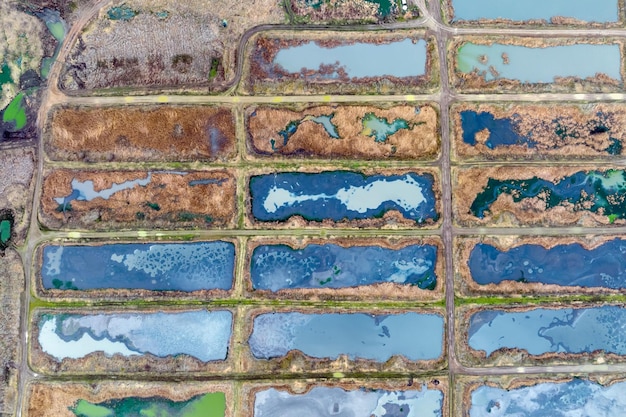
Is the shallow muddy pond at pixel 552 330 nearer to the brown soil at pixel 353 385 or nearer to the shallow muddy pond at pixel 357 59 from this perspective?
the brown soil at pixel 353 385

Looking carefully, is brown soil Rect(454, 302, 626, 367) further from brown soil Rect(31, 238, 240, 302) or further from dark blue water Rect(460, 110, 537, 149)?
brown soil Rect(31, 238, 240, 302)

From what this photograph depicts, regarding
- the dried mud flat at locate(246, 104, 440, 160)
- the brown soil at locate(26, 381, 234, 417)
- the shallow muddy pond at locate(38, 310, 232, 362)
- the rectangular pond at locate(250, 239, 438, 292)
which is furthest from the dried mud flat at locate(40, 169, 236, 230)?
the brown soil at locate(26, 381, 234, 417)

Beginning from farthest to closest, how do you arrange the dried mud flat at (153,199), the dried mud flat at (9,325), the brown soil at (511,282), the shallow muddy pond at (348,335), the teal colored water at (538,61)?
the teal colored water at (538,61), the dried mud flat at (153,199), the brown soil at (511,282), the shallow muddy pond at (348,335), the dried mud flat at (9,325)

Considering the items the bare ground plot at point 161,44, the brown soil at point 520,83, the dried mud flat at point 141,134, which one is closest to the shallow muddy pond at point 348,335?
the dried mud flat at point 141,134

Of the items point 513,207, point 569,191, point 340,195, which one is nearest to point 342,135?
point 340,195

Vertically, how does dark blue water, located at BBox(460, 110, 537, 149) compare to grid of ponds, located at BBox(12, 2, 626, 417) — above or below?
above

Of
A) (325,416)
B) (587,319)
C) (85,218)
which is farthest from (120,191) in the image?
(587,319)
